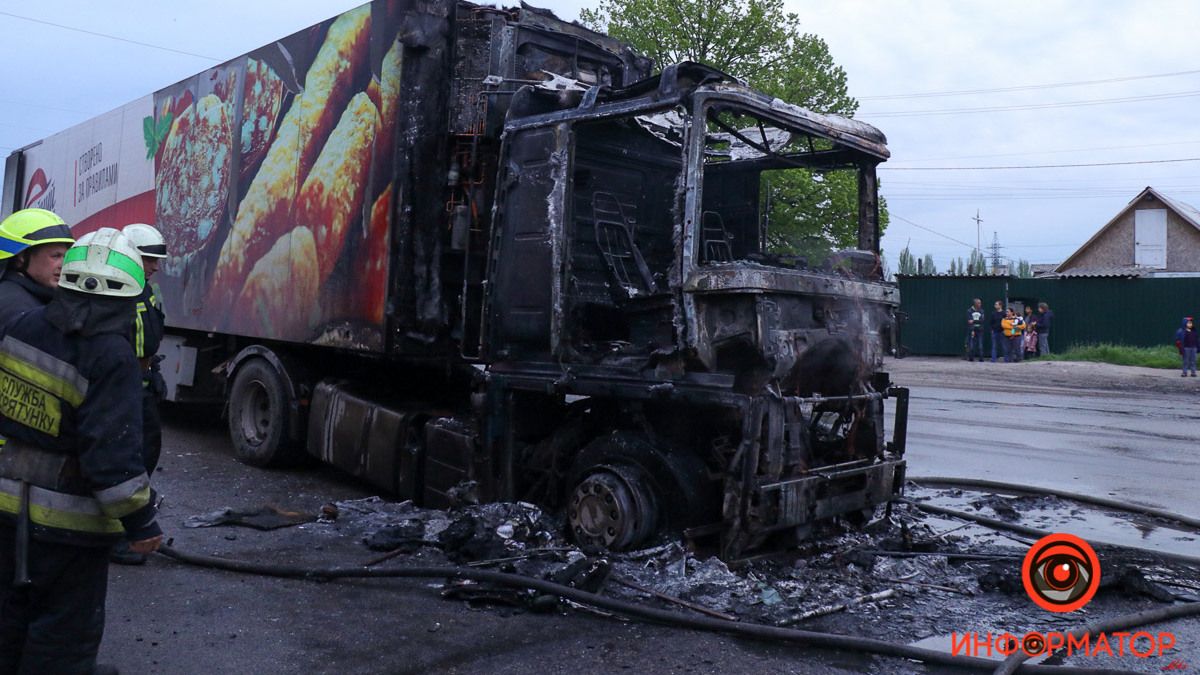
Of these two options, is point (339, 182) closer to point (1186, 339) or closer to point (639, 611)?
point (639, 611)

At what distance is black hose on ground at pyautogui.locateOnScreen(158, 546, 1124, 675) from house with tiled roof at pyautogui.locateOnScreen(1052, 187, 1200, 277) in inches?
1780

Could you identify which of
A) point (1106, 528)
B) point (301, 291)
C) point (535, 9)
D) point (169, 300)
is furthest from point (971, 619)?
point (169, 300)

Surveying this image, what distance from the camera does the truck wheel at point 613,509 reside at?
17.8 feet

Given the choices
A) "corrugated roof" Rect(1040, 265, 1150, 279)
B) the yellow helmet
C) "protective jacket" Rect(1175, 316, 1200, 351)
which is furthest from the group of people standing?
the yellow helmet

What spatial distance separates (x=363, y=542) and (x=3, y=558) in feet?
9.62

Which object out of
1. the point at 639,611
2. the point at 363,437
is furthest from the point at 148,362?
the point at 639,611

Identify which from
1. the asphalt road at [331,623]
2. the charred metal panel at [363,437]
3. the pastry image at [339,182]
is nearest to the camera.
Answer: the asphalt road at [331,623]

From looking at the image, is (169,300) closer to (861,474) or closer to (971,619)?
(861,474)

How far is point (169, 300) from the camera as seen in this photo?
1028cm

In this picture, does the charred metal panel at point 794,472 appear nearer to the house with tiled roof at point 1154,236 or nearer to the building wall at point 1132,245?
the house with tiled roof at point 1154,236

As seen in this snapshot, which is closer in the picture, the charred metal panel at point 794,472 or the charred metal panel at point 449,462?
the charred metal panel at point 794,472

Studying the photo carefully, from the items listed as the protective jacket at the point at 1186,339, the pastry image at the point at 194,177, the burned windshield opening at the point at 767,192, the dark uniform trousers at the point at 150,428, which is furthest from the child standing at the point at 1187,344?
the dark uniform trousers at the point at 150,428

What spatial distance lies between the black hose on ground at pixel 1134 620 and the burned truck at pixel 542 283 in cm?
156

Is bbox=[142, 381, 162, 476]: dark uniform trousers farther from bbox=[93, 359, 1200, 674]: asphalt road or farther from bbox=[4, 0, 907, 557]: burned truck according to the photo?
bbox=[4, 0, 907, 557]: burned truck
